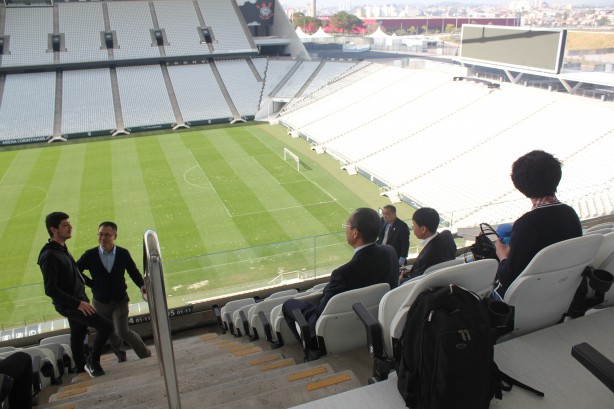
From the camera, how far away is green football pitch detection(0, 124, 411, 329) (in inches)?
274

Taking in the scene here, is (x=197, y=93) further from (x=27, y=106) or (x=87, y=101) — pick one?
(x=27, y=106)

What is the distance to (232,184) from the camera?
17.2 meters

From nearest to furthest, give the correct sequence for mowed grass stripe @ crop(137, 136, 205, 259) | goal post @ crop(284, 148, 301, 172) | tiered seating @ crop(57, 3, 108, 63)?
mowed grass stripe @ crop(137, 136, 205, 259) < goal post @ crop(284, 148, 301, 172) < tiered seating @ crop(57, 3, 108, 63)

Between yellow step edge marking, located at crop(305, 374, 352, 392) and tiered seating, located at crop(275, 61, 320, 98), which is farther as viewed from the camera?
tiered seating, located at crop(275, 61, 320, 98)

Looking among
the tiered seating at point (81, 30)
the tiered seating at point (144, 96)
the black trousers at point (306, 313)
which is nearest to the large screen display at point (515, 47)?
the tiered seating at point (144, 96)

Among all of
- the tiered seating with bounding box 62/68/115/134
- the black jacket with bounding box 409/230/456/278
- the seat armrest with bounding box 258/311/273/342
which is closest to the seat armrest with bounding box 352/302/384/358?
the black jacket with bounding box 409/230/456/278

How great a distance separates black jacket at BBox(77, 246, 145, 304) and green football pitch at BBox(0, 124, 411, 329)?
4.13 ft

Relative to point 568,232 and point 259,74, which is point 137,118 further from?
point 568,232

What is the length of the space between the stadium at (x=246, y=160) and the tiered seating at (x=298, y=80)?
0.44ft

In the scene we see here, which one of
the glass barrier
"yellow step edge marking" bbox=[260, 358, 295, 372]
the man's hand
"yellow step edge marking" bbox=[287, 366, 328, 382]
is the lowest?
the glass barrier

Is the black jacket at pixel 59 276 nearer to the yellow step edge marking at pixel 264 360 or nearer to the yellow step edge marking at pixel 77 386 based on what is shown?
the yellow step edge marking at pixel 77 386

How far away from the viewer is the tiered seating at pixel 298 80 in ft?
96.9

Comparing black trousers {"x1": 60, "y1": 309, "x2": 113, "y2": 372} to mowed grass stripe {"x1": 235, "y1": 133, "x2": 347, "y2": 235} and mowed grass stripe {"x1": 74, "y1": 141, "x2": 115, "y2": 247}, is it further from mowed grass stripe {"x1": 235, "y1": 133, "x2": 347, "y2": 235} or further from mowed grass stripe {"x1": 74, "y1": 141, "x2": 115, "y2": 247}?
mowed grass stripe {"x1": 235, "y1": 133, "x2": 347, "y2": 235}

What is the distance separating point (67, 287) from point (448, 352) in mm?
3304
